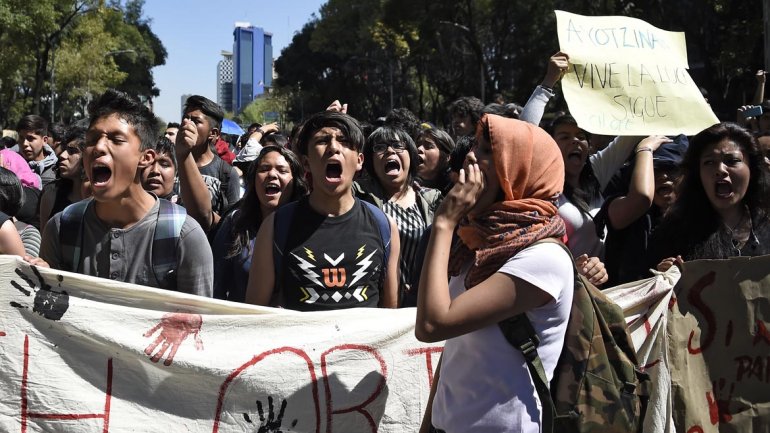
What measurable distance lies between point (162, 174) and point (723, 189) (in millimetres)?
3141

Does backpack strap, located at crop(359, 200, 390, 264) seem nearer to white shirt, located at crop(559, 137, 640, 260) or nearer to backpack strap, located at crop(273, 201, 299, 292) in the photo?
backpack strap, located at crop(273, 201, 299, 292)

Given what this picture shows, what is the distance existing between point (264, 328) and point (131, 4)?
57.6m

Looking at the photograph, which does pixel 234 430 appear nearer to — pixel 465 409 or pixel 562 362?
pixel 465 409

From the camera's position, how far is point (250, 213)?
14.9ft

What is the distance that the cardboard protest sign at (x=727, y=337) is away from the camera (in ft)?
11.0

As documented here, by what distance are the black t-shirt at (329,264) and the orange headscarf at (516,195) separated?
1.08 meters

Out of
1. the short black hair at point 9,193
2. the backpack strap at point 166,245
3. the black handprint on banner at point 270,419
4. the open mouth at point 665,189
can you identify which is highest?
the open mouth at point 665,189

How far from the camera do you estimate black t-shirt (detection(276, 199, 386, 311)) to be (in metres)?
3.27

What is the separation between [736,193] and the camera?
359 centimetres

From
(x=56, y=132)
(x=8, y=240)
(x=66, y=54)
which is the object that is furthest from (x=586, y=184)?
(x=66, y=54)

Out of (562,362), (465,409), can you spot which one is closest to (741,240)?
(562,362)

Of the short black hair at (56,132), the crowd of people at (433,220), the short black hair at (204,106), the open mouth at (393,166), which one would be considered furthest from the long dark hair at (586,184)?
the short black hair at (56,132)

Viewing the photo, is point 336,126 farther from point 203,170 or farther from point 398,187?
point 203,170

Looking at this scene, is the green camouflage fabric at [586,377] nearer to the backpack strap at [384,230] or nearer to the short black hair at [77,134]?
the backpack strap at [384,230]
